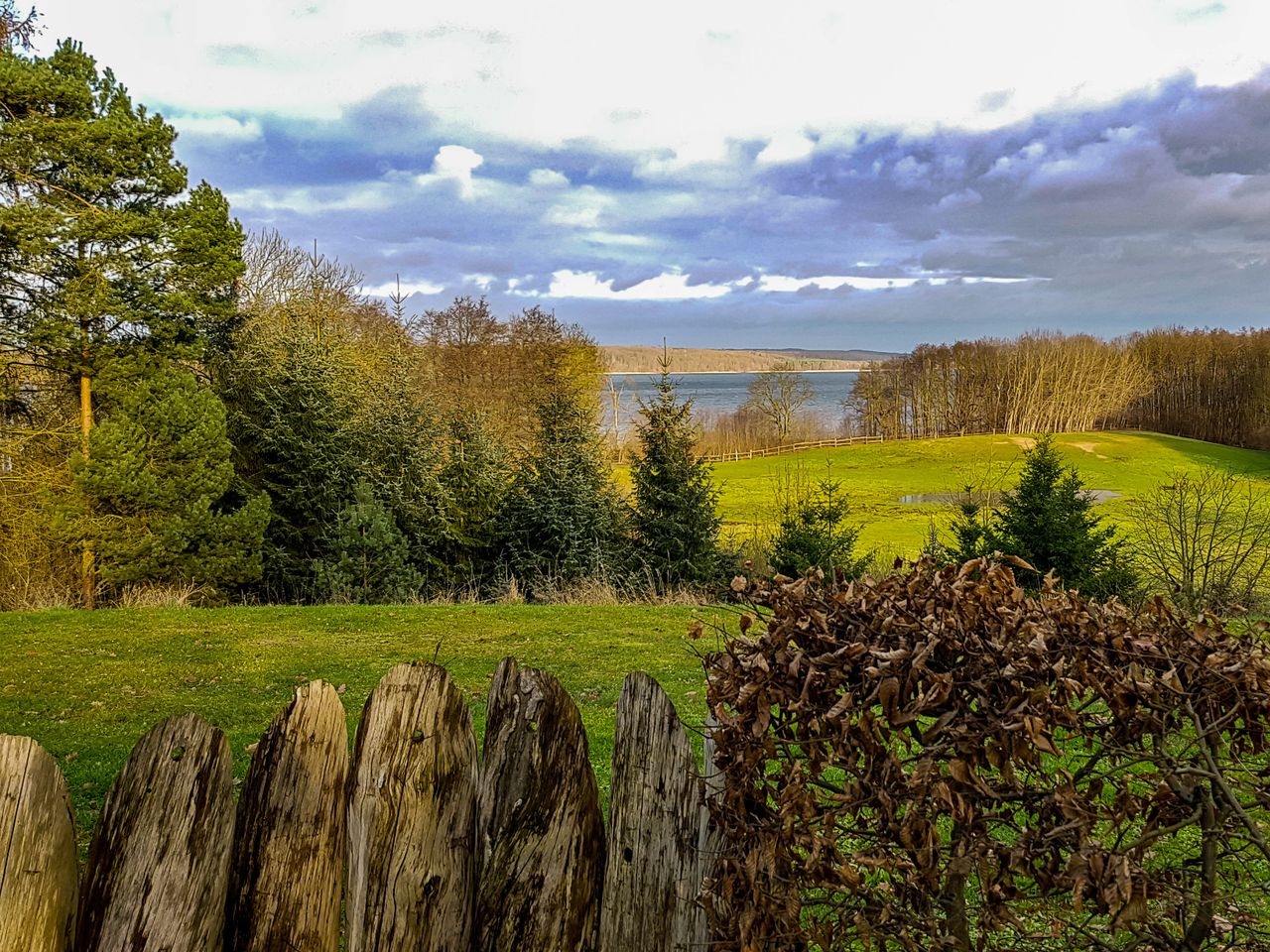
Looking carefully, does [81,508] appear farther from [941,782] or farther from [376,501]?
[941,782]

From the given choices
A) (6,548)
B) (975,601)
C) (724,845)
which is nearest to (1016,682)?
(975,601)

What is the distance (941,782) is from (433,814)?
1.20 m

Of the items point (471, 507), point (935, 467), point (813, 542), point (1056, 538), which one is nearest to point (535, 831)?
point (1056, 538)

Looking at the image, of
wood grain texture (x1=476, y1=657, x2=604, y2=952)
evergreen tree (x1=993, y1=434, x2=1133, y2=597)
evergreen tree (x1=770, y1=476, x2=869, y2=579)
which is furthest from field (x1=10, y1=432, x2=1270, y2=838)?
evergreen tree (x1=993, y1=434, x2=1133, y2=597)

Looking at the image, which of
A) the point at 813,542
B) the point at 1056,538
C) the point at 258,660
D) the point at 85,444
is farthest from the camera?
the point at 85,444

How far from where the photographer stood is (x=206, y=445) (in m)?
16.5

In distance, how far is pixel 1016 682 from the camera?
1.57 m

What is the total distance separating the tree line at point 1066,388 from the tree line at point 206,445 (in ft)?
146

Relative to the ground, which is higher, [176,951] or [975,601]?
[975,601]

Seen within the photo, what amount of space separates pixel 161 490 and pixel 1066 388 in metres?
57.1

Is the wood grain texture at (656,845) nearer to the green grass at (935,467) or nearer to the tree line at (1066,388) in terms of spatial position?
the green grass at (935,467)

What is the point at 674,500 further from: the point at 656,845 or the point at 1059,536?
the point at 656,845

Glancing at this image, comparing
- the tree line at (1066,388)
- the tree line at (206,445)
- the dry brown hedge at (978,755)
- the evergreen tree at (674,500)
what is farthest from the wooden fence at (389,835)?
the tree line at (1066,388)

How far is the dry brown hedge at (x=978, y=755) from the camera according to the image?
1.52m
